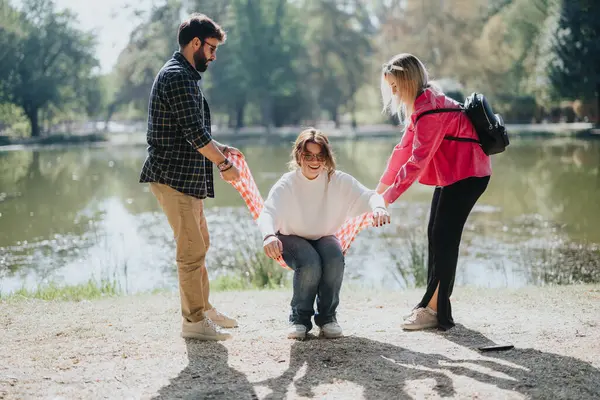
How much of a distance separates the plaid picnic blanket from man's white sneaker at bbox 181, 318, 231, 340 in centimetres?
60

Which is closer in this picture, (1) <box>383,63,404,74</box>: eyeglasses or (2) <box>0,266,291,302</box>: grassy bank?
(1) <box>383,63,404,74</box>: eyeglasses

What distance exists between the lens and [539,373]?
367cm

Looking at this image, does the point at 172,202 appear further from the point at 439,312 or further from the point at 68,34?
the point at 68,34

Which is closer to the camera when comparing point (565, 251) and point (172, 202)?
point (172, 202)

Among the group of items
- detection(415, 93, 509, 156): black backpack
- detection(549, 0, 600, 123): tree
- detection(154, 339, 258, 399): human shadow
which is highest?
detection(549, 0, 600, 123): tree

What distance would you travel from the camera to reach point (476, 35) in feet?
165

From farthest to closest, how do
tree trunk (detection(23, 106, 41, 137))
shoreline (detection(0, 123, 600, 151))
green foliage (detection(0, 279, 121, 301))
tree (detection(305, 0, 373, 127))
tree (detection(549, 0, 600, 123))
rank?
tree (detection(305, 0, 373, 127)) → tree trunk (detection(23, 106, 41, 137)) → shoreline (detection(0, 123, 600, 151)) → tree (detection(549, 0, 600, 123)) → green foliage (detection(0, 279, 121, 301))

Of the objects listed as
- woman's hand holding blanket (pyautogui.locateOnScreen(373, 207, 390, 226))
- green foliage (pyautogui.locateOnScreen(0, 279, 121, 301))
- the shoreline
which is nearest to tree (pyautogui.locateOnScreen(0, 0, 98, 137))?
the shoreline

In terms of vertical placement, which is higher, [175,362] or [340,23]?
[340,23]

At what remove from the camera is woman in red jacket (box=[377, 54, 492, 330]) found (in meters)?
4.32

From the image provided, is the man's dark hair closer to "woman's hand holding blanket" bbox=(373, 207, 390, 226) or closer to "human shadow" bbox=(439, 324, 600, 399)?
"woman's hand holding blanket" bbox=(373, 207, 390, 226)

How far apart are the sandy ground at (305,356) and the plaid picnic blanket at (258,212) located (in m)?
0.64

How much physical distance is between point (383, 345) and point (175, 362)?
1.28 m

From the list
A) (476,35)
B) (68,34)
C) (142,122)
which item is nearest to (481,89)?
(476,35)
